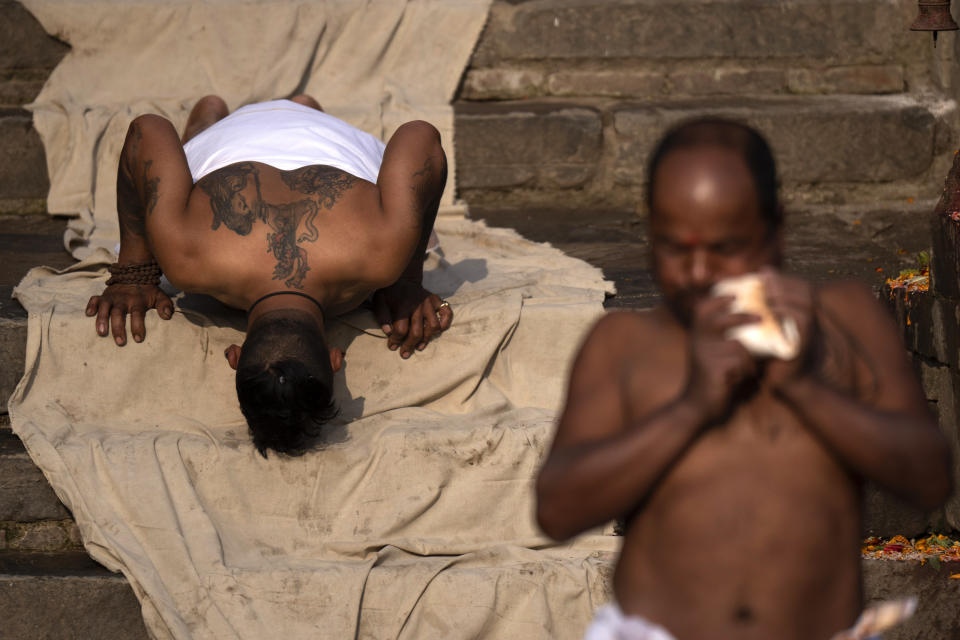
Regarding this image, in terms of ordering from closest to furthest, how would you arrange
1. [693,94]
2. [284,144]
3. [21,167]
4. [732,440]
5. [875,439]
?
→ 1. [875,439]
2. [732,440]
3. [284,144]
4. [21,167]
5. [693,94]

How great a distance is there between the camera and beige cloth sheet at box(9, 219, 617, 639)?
139 inches

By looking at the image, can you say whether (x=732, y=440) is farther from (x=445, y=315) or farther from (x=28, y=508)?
(x=28, y=508)

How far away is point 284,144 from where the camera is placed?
4.50 m

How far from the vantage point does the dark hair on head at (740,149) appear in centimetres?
173

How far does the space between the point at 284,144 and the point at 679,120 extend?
2.15 meters

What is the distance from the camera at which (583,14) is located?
19.9ft

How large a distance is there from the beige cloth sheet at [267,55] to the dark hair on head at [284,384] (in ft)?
7.11

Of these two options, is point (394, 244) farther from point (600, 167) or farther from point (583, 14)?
point (583, 14)

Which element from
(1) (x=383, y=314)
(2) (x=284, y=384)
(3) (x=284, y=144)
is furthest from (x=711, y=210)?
(3) (x=284, y=144)

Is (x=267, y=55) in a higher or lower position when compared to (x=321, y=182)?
lower

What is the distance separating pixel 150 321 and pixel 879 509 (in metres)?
2.52

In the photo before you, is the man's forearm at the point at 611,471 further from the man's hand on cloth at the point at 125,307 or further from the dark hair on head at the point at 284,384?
the man's hand on cloth at the point at 125,307

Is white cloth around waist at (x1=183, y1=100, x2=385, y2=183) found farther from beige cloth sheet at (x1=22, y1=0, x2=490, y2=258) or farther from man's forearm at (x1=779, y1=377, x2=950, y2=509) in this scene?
man's forearm at (x1=779, y1=377, x2=950, y2=509)

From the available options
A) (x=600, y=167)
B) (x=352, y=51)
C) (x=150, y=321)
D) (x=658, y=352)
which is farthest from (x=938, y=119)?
(x=658, y=352)
